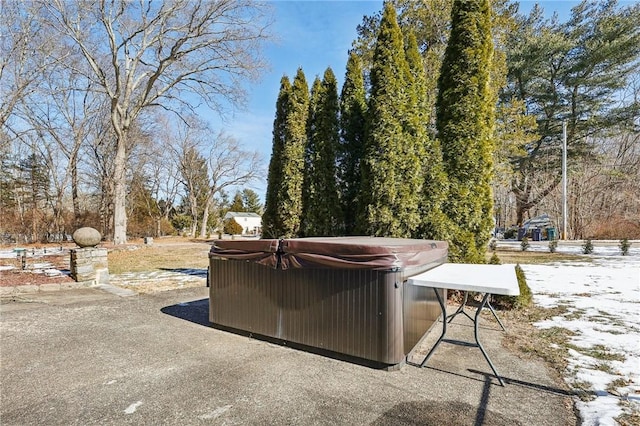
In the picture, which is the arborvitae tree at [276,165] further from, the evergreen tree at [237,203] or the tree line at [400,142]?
the evergreen tree at [237,203]

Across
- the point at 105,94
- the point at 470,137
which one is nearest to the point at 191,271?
the point at 470,137

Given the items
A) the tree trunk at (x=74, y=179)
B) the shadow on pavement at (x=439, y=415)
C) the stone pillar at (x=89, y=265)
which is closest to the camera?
the shadow on pavement at (x=439, y=415)

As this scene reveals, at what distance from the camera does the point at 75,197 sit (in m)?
19.7

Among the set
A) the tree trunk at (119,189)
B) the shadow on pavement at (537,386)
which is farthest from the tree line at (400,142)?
the tree trunk at (119,189)

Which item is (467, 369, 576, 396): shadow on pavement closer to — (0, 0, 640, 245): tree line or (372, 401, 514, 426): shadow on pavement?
(372, 401, 514, 426): shadow on pavement

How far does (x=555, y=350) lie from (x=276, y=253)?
9.79ft

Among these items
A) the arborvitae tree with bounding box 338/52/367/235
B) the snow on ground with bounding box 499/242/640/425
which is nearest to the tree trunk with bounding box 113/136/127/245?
the arborvitae tree with bounding box 338/52/367/235

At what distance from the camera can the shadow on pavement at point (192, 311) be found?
4.42 metres

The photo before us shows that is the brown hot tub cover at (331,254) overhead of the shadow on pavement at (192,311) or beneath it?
overhead

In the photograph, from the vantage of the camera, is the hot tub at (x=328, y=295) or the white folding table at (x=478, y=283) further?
the hot tub at (x=328, y=295)

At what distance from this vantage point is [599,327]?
13.3 feet

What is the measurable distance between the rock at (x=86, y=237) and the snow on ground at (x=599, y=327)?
765cm

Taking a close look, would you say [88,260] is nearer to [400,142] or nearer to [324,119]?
[324,119]

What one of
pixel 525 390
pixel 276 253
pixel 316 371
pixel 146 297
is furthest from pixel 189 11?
pixel 525 390
